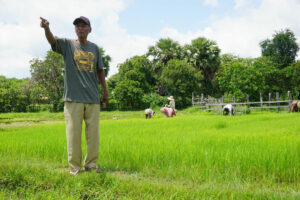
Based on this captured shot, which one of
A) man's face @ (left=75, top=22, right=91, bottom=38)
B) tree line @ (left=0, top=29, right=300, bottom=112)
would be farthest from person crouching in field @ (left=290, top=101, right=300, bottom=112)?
man's face @ (left=75, top=22, right=91, bottom=38)

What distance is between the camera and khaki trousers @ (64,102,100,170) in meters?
2.62

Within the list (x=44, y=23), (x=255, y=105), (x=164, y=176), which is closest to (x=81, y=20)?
(x=44, y=23)

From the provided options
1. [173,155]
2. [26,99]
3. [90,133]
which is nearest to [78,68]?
[90,133]

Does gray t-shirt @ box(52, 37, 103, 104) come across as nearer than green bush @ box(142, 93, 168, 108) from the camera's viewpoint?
Yes

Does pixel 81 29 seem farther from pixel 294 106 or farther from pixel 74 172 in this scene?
pixel 294 106

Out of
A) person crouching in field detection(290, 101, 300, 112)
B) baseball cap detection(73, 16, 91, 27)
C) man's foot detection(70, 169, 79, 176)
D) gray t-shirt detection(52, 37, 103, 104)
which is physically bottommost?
man's foot detection(70, 169, 79, 176)

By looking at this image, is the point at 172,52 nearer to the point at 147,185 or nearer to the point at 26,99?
the point at 26,99

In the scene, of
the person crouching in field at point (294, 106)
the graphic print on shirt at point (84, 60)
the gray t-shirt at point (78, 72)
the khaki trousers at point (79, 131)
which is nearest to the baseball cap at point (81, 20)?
the gray t-shirt at point (78, 72)

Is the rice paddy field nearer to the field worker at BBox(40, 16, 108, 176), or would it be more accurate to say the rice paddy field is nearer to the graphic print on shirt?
the field worker at BBox(40, 16, 108, 176)

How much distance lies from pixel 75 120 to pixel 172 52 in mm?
29086

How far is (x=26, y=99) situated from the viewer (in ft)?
97.2

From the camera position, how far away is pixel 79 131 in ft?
8.78

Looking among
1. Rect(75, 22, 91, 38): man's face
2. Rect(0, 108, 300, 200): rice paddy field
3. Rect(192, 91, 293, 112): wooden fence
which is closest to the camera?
Rect(0, 108, 300, 200): rice paddy field


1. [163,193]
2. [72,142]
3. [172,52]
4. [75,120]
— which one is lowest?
[163,193]
